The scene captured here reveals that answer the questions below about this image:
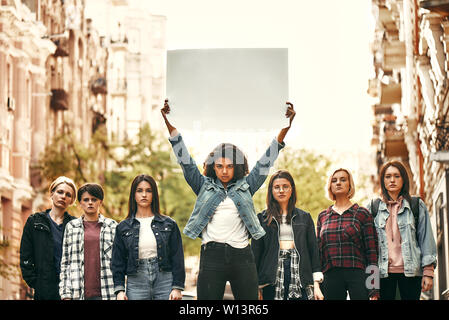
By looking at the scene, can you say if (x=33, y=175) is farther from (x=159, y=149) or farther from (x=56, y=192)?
(x=56, y=192)

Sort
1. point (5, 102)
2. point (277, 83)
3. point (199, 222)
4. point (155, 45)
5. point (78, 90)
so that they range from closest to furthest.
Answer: point (199, 222) → point (277, 83) → point (5, 102) → point (78, 90) → point (155, 45)

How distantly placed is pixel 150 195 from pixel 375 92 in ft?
113

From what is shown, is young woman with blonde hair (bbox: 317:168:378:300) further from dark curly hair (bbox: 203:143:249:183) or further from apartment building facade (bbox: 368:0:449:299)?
apartment building facade (bbox: 368:0:449:299)

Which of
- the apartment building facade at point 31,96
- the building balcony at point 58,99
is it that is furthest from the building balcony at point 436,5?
the building balcony at point 58,99

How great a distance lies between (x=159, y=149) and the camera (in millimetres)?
40875

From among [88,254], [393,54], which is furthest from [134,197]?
[393,54]

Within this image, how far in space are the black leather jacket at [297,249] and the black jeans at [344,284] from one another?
187 millimetres

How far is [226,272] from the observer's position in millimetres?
8844

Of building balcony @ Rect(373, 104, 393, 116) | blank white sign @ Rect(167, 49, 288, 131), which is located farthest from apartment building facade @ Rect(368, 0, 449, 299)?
blank white sign @ Rect(167, 49, 288, 131)

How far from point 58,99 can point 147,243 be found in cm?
3050

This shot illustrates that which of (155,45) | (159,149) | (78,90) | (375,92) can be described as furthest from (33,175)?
(155,45)

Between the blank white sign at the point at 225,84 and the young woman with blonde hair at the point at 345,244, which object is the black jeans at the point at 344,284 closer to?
the young woman with blonde hair at the point at 345,244

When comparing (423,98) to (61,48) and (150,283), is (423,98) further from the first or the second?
(61,48)

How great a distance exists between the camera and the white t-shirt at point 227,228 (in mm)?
8891
